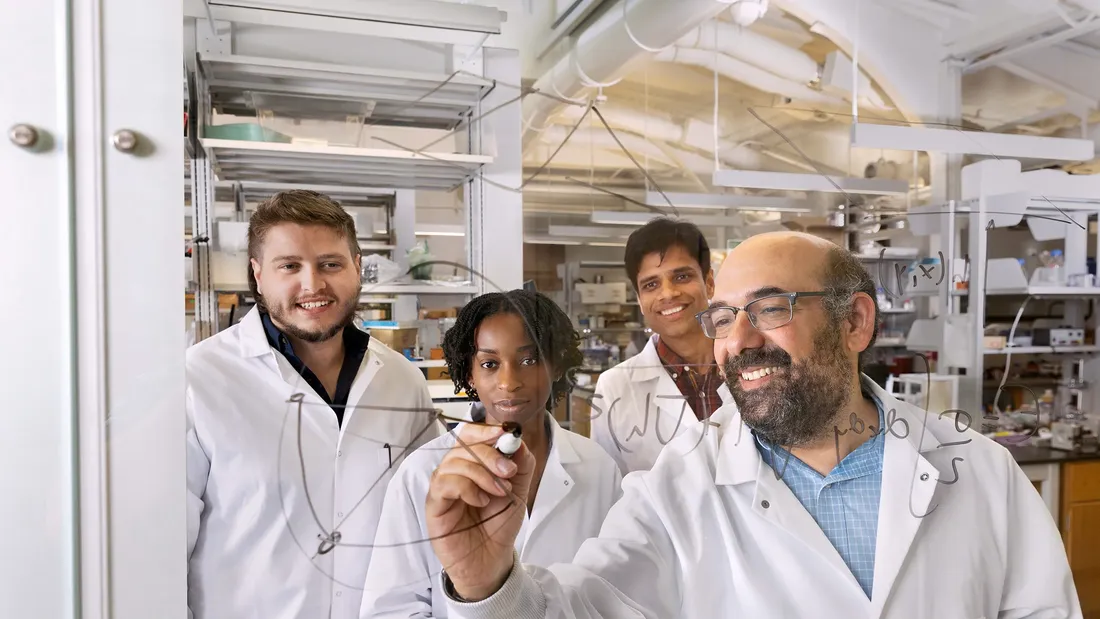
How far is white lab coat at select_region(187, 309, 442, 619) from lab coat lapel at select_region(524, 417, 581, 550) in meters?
0.16

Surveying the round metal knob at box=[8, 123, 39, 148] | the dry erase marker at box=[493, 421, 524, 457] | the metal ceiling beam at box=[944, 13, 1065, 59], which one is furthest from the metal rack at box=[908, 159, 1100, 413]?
the round metal knob at box=[8, 123, 39, 148]

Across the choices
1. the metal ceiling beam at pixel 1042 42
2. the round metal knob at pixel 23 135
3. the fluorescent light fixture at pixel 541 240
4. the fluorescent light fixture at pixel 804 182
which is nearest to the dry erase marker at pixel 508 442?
the fluorescent light fixture at pixel 541 240

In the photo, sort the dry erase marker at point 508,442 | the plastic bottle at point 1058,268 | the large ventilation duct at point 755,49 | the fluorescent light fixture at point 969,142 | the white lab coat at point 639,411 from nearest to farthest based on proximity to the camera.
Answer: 1. the dry erase marker at point 508,442
2. the white lab coat at point 639,411
3. the large ventilation duct at point 755,49
4. the fluorescent light fixture at point 969,142
5. the plastic bottle at point 1058,268

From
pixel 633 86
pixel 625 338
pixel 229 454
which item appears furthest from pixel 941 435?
pixel 229 454

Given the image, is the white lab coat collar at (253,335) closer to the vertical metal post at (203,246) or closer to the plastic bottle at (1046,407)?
the vertical metal post at (203,246)

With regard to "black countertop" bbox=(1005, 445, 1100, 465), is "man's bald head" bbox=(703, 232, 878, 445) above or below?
above

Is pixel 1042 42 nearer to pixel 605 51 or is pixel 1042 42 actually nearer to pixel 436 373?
pixel 605 51

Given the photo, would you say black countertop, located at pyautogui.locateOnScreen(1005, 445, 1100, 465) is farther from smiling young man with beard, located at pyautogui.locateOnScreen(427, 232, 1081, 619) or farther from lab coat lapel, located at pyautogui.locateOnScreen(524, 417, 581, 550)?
lab coat lapel, located at pyautogui.locateOnScreen(524, 417, 581, 550)

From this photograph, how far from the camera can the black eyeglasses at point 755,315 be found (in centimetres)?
100

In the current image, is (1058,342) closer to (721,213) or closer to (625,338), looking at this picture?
(721,213)

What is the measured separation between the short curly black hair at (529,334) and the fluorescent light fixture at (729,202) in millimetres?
241

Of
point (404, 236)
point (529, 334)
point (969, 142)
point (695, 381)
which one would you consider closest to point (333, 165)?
point (404, 236)

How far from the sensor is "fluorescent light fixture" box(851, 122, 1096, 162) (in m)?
1.19

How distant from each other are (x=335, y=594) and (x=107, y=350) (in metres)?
0.46
